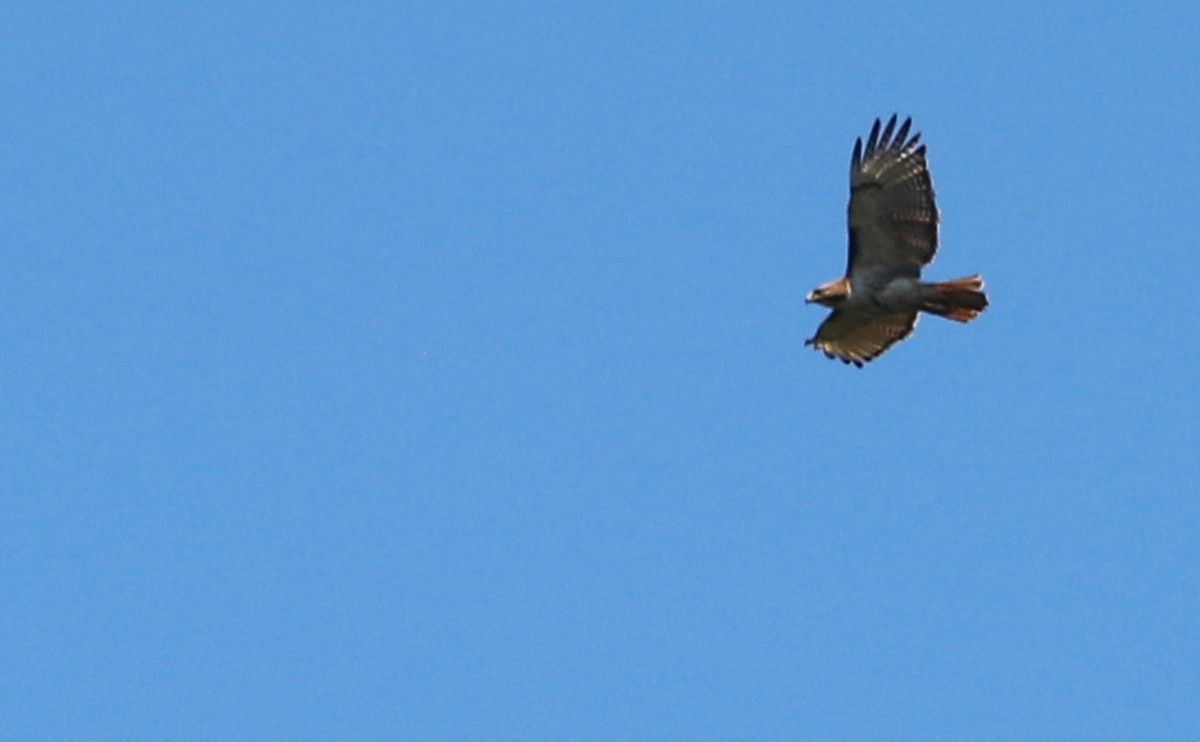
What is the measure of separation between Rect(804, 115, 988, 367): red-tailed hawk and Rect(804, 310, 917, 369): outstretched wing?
0.64m

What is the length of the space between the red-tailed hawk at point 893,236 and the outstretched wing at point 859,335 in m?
0.64

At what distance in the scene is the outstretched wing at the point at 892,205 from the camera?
21266 mm

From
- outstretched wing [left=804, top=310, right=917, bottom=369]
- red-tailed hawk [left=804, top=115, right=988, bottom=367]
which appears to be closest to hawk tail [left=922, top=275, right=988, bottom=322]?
→ red-tailed hawk [left=804, top=115, right=988, bottom=367]

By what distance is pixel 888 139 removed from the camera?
837 inches

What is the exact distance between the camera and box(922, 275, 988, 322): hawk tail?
20688 millimetres

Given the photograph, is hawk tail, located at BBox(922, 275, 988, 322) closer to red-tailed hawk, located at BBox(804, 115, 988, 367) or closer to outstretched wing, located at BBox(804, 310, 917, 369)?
red-tailed hawk, located at BBox(804, 115, 988, 367)

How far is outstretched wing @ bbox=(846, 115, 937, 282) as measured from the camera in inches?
837

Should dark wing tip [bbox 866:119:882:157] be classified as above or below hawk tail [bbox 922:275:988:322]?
above

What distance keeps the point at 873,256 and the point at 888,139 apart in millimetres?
1122

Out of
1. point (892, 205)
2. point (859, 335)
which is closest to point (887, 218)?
point (892, 205)

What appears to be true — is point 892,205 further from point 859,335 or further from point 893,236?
point 859,335

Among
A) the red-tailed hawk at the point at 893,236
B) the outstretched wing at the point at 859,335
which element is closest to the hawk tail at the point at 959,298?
the red-tailed hawk at the point at 893,236

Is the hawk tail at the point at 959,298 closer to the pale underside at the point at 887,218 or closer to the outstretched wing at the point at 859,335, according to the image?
the pale underside at the point at 887,218

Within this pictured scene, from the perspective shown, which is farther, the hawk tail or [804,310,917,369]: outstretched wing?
[804,310,917,369]: outstretched wing
